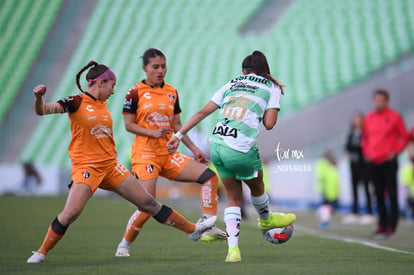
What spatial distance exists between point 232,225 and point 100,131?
1.49 metres

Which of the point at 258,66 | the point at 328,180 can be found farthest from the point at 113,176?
the point at 328,180

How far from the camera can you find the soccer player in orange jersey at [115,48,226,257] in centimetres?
725

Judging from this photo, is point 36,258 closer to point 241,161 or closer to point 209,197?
point 209,197

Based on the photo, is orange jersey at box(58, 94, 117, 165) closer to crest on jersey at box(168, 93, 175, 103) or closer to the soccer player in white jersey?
the soccer player in white jersey

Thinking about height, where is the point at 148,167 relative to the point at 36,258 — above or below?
above

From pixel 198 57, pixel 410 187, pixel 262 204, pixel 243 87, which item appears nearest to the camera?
pixel 243 87

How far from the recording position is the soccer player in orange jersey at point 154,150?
7254 millimetres

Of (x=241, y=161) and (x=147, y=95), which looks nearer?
(x=241, y=161)

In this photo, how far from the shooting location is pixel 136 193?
21.8 feet

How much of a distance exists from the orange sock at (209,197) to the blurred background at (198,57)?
634 inches

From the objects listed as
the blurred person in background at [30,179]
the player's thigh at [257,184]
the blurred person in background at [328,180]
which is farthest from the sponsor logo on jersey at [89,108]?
→ the blurred person in background at [30,179]

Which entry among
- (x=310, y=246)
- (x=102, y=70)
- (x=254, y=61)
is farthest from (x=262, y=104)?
(x=310, y=246)

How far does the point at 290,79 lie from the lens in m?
27.5

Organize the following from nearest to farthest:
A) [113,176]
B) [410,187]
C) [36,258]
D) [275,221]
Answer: [36,258]
[113,176]
[275,221]
[410,187]
